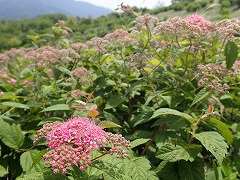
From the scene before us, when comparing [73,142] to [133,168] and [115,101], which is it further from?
[115,101]

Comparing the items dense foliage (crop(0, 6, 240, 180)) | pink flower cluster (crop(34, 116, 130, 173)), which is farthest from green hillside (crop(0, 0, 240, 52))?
pink flower cluster (crop(34, 116, 130, 173))

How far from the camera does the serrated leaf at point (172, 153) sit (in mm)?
2092

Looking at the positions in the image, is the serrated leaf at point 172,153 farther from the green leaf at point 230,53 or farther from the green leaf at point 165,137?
the green leaf at point 230,53

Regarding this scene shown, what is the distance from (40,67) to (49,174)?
2250 millimetres

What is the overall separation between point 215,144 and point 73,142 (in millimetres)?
965

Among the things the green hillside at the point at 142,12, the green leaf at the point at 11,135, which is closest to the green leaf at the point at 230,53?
the green hillside at the point at 142,12

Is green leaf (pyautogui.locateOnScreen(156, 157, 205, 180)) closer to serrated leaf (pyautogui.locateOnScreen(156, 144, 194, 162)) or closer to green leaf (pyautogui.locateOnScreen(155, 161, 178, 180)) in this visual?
green leaf (pyautogui.locateOnScreen(155, 161, 178, 180))

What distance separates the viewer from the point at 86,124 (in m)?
1.70

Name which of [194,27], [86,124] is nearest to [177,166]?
[86,124]

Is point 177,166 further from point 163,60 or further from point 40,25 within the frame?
point 40,25

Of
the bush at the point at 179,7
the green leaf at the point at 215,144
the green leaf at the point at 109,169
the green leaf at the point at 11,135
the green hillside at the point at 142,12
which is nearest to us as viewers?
the green leaf at the point at 109,169

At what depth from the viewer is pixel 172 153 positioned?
212 cm

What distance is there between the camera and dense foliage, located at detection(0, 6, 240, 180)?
173 centimetres

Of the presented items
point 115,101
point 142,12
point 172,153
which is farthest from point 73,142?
point 142,12
